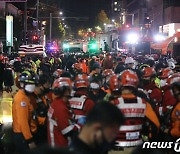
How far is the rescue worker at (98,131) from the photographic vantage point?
3.26 m

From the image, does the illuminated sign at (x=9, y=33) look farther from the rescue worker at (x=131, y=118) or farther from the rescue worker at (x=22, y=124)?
the rescue worker at (x=131, y=118)

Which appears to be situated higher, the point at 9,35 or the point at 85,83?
the point at 9,35

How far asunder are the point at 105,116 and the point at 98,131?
0.12 metres

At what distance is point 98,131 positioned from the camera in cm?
327

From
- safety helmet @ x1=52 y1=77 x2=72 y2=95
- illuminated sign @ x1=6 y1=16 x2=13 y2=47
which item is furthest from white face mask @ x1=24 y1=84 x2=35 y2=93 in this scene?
illuminated sign @ x1=6 y1=16 x2=13 y2=47

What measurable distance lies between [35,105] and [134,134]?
2352 mm

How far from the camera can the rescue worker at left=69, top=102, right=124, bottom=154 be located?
3.26 meters

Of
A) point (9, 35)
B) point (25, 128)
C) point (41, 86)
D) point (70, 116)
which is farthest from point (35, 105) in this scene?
point (9, 35)

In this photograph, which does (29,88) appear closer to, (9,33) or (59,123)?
(59,123)

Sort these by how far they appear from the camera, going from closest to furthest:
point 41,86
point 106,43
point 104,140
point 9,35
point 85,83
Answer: point 104,140, point 85,83, point 41,86, point 9,35, point 106,43

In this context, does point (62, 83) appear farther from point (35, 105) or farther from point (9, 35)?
point (9, 35)

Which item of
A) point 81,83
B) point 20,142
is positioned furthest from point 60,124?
point 81,83

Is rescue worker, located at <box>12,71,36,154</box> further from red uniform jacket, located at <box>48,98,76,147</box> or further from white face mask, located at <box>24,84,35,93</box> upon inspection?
red uniform jacket, located at <box>48,98,76,147</box>

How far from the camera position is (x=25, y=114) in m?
6.91
